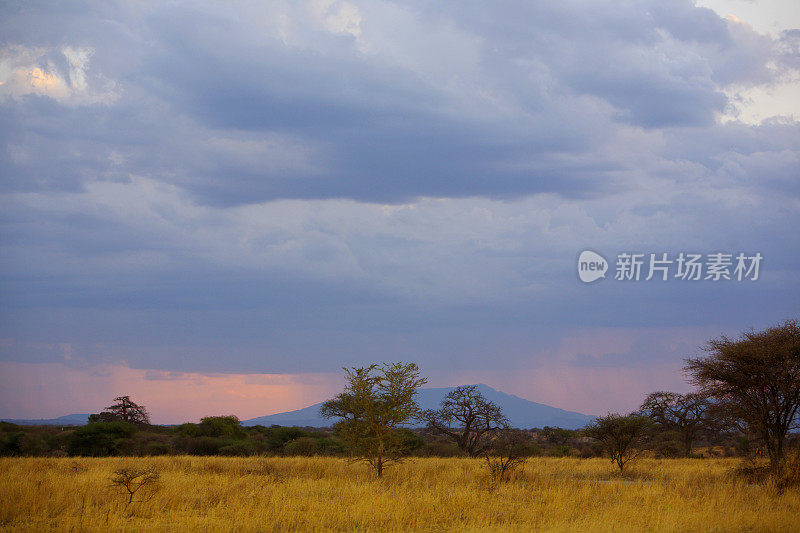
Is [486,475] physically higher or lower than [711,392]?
lower

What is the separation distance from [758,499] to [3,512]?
17943mm

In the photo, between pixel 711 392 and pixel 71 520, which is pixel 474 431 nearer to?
pixel 711 392

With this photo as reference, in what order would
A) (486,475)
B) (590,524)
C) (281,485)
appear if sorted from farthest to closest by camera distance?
(486,475) < (281,485) < (590,524)

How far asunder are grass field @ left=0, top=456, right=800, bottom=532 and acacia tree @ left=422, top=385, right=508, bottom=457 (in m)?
21.4

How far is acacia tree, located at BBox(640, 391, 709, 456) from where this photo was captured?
51.7 meters

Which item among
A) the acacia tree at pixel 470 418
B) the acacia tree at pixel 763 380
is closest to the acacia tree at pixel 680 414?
the acacia tree at pixel 470 418

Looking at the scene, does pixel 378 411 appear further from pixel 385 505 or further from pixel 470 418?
pixel 470 418

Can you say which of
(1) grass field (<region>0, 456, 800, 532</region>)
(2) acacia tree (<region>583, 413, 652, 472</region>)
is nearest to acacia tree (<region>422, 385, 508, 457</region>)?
(2) acacia tree (<region>583, 413, 652, 472</region>)

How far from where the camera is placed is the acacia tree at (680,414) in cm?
5172

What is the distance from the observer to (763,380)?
20.4 metres

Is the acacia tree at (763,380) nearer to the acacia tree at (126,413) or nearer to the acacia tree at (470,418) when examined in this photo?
the acacia tree at (470,418)

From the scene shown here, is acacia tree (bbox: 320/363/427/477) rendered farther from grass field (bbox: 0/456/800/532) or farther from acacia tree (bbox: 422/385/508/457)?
acacia tree (bbox: 422/385/508/457)

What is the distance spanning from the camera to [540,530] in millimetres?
12922

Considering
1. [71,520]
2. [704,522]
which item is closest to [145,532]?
[71,520]
